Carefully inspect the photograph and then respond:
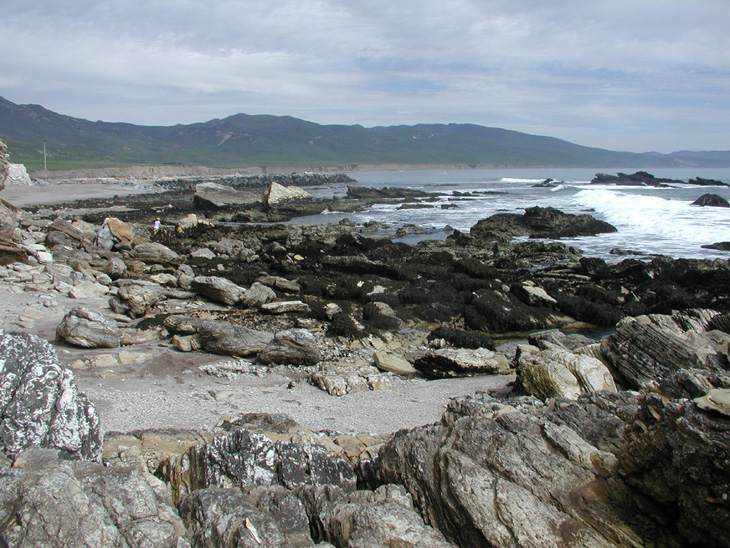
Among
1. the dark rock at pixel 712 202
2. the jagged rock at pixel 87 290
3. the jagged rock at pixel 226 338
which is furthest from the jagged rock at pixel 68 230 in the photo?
the dark rock at pixel 712 202

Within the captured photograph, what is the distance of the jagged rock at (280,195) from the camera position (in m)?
41.9

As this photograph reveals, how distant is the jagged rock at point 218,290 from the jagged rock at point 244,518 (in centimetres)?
812

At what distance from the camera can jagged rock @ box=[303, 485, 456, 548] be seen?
298 cm

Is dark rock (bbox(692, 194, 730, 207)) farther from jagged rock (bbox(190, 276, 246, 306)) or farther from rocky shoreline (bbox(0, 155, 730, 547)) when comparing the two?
jagged rock (bbox(190, 276, 246, 306))

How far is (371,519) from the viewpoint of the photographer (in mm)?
3098

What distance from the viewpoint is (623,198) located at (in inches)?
1758

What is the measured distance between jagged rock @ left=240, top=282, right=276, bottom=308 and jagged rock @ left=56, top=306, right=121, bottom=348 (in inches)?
141

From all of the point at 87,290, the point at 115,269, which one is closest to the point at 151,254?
the point at 115,269

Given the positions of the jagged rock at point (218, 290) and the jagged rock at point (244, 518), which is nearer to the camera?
the jagged rock at point (244, 518)

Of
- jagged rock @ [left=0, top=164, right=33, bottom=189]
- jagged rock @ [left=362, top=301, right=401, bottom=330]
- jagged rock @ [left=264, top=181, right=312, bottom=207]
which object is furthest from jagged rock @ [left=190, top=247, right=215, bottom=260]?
jagged rock @ [left=0, top=164, right=33, bottom=189]

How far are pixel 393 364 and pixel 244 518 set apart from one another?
533 centimetres

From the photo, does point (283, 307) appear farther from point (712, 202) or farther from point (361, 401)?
point (712, 202)

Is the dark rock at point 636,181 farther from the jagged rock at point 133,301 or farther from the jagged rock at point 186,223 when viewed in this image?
the jagged rock at point 133,301

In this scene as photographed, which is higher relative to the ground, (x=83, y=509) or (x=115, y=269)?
(x=83, y=509)
